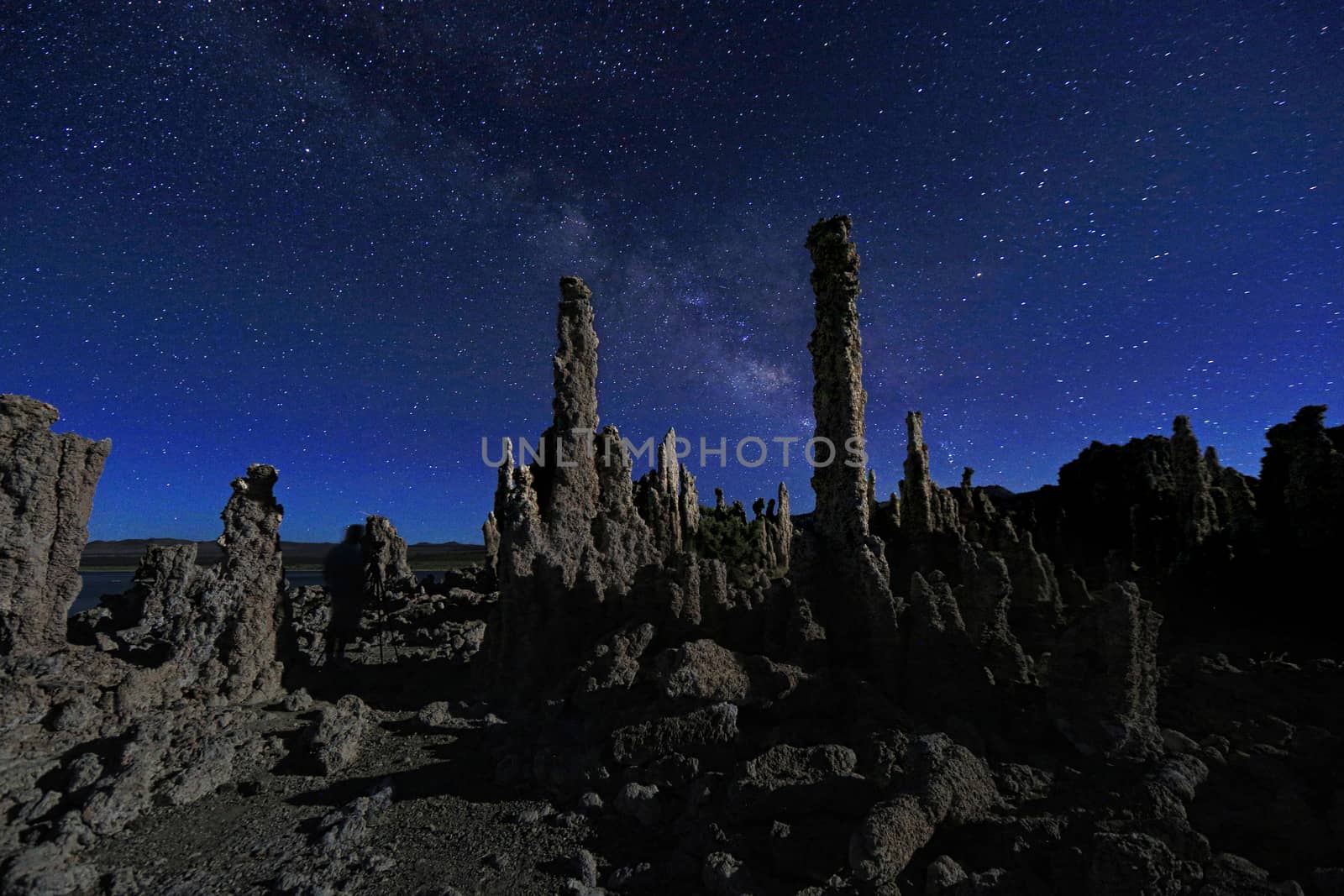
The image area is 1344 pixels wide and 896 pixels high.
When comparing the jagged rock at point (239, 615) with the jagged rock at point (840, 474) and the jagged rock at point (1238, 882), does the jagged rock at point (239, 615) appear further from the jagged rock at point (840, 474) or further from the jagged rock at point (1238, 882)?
the jagged rock at point (1238, 882)

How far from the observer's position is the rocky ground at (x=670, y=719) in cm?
631

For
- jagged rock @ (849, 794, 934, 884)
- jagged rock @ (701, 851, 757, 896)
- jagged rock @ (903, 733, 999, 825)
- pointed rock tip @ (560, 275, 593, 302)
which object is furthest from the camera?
pointed rock tip @ (560, 275, 593, 302)

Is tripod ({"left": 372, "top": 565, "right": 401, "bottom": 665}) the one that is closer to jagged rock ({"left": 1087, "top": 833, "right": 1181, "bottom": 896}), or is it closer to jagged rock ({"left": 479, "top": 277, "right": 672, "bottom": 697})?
jagged rock ({"left": 479, "top": 277, "right": 672, "bottom": 697})

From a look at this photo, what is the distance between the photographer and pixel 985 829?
6.27 m

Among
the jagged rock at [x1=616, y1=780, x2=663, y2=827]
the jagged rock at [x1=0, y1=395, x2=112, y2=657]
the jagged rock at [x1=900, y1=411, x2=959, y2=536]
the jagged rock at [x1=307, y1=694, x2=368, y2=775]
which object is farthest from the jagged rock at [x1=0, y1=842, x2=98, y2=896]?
the jagged rock at [x1=900, y1=411, x2=959, y2=536]

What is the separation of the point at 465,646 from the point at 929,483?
24361mm

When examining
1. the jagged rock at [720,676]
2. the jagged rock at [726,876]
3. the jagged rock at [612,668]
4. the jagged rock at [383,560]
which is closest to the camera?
the jagged rock at [726,876]

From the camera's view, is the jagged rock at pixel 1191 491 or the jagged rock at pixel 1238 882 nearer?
the jagged rock at pixel 1238 882

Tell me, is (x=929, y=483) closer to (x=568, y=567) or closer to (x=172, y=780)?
(x=568, y=567)

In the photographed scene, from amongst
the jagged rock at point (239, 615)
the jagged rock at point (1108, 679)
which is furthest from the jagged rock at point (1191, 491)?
the jagged rock at point (239, 615)

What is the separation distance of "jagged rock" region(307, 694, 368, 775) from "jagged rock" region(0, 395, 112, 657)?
7.17 meters

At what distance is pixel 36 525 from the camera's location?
1294 cm

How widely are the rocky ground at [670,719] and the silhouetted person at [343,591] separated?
2.72 ft

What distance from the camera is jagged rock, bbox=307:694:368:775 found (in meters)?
9.78
